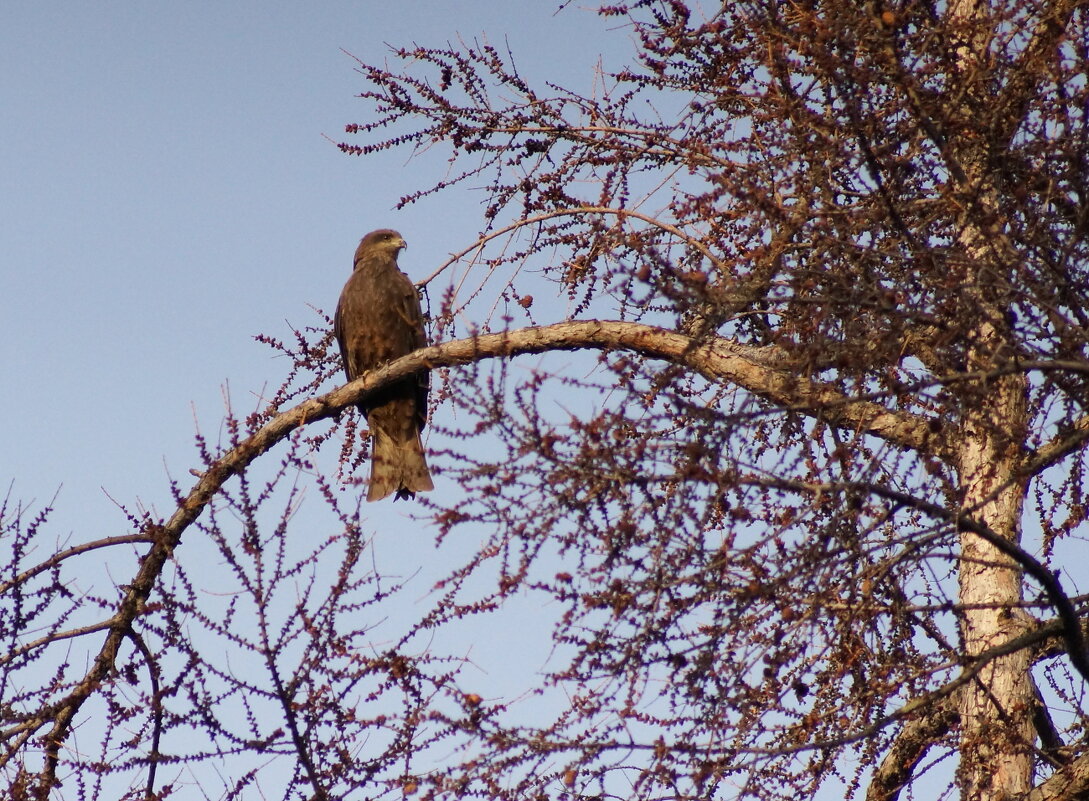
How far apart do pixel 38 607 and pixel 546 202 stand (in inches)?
106

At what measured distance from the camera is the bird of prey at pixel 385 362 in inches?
281

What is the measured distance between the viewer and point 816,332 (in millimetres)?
3453

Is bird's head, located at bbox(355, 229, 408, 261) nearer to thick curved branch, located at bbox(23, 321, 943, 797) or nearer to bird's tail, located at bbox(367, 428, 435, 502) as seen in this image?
bird's tail, located at bbox(367, 428, 435, 502)

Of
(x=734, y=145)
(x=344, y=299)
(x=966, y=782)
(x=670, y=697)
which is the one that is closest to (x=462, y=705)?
(x=670, y=697)

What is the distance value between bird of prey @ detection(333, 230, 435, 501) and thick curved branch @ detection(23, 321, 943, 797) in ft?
4.35

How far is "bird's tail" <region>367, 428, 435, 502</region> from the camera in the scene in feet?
23.4

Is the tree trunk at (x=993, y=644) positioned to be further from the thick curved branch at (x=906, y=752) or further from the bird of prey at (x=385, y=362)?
the bird of prey at (x=385, y=362)

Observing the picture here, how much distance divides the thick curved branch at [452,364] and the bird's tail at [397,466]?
149 cm

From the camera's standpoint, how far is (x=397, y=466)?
7145mm

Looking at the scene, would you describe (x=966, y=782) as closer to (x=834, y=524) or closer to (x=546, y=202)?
(x=834, y=524)

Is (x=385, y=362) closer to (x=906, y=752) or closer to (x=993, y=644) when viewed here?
(x=906, y=752)

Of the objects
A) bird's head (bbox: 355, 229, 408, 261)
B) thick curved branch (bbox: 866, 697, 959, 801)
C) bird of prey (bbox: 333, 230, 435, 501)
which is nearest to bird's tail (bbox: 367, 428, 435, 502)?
bird of prey (bbox: 333, 230, 435, 501)

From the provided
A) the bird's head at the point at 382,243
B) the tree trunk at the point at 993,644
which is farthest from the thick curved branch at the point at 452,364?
the bird's head at the point at 382,243

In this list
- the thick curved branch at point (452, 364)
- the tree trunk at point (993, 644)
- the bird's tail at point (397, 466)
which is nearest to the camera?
the tree trunk at point (993, 644)
